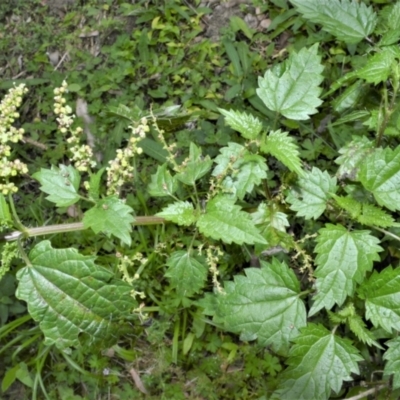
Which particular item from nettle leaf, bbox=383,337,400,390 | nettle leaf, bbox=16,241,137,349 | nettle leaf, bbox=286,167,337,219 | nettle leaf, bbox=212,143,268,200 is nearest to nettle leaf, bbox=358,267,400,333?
nettle leaf, bbox=383,337,400,390

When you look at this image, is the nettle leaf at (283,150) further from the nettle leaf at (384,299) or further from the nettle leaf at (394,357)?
the nettle leaf at (394,357)

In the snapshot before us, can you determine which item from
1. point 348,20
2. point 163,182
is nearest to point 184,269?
point 163,182

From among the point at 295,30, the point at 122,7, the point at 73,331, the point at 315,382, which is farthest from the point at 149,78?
the point at 315,382

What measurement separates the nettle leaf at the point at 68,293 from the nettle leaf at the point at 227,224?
433 mm

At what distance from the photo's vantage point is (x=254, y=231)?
2.17 m

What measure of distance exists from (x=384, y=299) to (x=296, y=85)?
1072 millimetres

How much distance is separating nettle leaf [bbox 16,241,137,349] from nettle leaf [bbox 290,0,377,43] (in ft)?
5.53

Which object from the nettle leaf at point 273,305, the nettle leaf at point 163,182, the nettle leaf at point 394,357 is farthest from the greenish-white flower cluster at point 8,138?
the nettle leaf at point 394,357

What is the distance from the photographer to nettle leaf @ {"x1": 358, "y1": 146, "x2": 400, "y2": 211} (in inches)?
90.4

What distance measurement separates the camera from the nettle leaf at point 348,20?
2.69m

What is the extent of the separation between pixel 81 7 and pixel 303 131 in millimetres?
1831

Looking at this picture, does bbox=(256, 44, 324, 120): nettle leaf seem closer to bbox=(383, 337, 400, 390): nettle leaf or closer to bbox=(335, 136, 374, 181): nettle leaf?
bbox=(335, 136, 374, 181): nettle leaf

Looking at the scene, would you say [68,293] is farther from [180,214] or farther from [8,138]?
[8,138]

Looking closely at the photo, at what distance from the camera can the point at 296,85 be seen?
2484 mm
